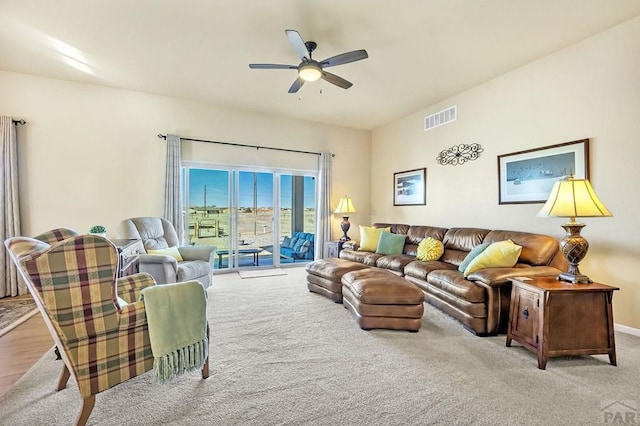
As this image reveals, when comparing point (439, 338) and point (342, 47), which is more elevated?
point (342, 47)

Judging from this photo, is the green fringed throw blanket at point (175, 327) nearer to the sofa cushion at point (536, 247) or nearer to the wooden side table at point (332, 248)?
the sofa cushion at point (536, 247)

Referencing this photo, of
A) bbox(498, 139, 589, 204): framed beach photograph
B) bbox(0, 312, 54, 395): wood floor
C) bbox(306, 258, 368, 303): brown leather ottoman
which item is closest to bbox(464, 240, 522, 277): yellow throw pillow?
bbox(498, 139, 589, 204): framed beach photograph

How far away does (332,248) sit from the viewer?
18.5 feet

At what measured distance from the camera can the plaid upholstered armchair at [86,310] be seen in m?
1.32

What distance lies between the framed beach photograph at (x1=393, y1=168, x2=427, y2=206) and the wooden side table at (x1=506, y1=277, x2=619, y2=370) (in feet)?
10.1

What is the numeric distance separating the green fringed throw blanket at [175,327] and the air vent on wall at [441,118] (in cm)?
448

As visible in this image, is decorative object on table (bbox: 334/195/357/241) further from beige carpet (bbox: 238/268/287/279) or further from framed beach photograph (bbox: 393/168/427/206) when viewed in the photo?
beige carpet (bbox: 238/268/287/279)

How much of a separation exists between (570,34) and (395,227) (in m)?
3.33

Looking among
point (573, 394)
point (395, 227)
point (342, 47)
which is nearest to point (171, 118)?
point (342, 47)

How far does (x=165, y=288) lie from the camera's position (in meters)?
1.67

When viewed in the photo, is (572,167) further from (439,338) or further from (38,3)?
(38,3)

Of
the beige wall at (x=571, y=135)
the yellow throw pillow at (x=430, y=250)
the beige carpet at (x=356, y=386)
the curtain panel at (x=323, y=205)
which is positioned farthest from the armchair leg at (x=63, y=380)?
the beige wall at (x=571, y=135)

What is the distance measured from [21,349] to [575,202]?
470 cm

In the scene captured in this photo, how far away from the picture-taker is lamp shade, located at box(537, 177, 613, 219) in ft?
7.18
